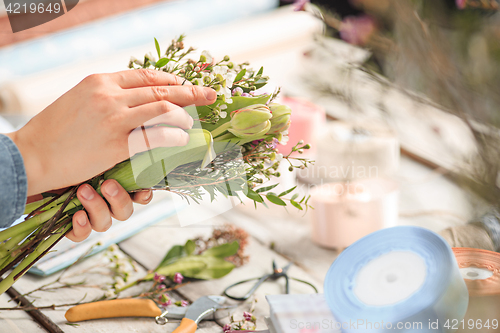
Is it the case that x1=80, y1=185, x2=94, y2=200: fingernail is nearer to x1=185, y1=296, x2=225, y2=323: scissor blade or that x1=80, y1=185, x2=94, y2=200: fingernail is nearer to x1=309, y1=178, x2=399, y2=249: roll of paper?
x1=185, y1=296, x2=225, y2=323: scissor blade

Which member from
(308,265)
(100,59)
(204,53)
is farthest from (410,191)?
(100,59)

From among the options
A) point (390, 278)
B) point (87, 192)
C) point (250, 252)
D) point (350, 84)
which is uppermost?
point (350, 84)

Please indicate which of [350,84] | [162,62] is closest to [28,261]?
[162,62]

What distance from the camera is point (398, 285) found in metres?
0.42

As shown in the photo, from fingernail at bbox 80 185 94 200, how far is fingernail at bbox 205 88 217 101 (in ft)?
0.56

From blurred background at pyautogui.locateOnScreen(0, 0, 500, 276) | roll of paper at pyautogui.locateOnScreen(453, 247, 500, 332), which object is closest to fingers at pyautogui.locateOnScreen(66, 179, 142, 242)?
blurred background at pyautogui.locateOnScreen(0, 0, 500, 276)

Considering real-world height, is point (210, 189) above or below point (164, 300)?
above

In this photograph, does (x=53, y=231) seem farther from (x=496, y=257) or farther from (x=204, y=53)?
(x=496, y=257)

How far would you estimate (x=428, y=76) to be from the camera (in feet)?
0.83

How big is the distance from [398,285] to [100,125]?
332mm

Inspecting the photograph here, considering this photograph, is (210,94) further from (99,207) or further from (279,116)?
Result: (99,207)

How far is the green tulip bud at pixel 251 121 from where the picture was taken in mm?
431

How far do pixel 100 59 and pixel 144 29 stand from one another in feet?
1.00

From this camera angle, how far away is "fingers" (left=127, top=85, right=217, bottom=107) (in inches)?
15.8
